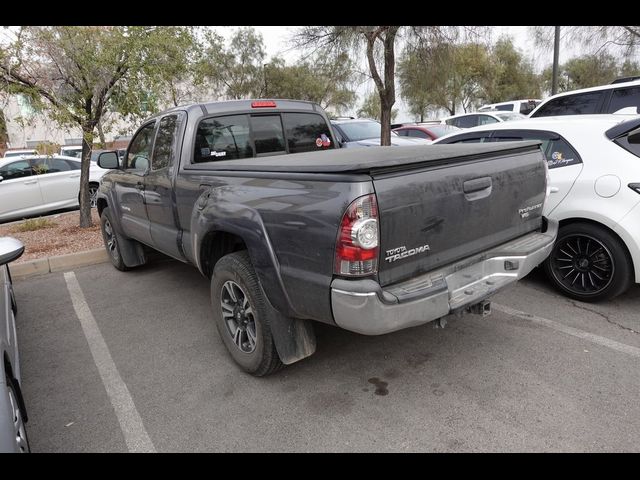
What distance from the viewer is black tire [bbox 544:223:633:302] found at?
379 centimetres

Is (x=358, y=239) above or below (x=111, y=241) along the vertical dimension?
above

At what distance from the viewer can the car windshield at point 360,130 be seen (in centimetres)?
1084

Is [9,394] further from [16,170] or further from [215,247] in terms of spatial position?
[16,170]

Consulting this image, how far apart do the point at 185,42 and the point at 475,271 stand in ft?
19.3

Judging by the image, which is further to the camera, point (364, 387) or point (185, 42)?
point (185, 42)

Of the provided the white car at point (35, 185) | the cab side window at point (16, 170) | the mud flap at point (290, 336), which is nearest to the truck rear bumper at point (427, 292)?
the mud flap at point (290, 336)

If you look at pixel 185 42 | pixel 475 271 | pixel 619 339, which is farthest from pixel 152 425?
pixel 185 42

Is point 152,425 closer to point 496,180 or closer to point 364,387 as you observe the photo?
point 364,387

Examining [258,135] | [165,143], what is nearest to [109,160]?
[165,143]

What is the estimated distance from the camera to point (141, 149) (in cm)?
484

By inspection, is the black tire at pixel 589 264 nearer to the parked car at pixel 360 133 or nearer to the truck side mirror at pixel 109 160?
the truck side mirror at pixel 109 160

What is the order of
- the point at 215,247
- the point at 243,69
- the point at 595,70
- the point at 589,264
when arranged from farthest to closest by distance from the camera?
the point at 243,69 < the point at 595,70 < the point at 589,264 < the point at 215,247

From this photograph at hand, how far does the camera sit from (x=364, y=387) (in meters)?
3.01

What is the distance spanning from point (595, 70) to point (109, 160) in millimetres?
21830
